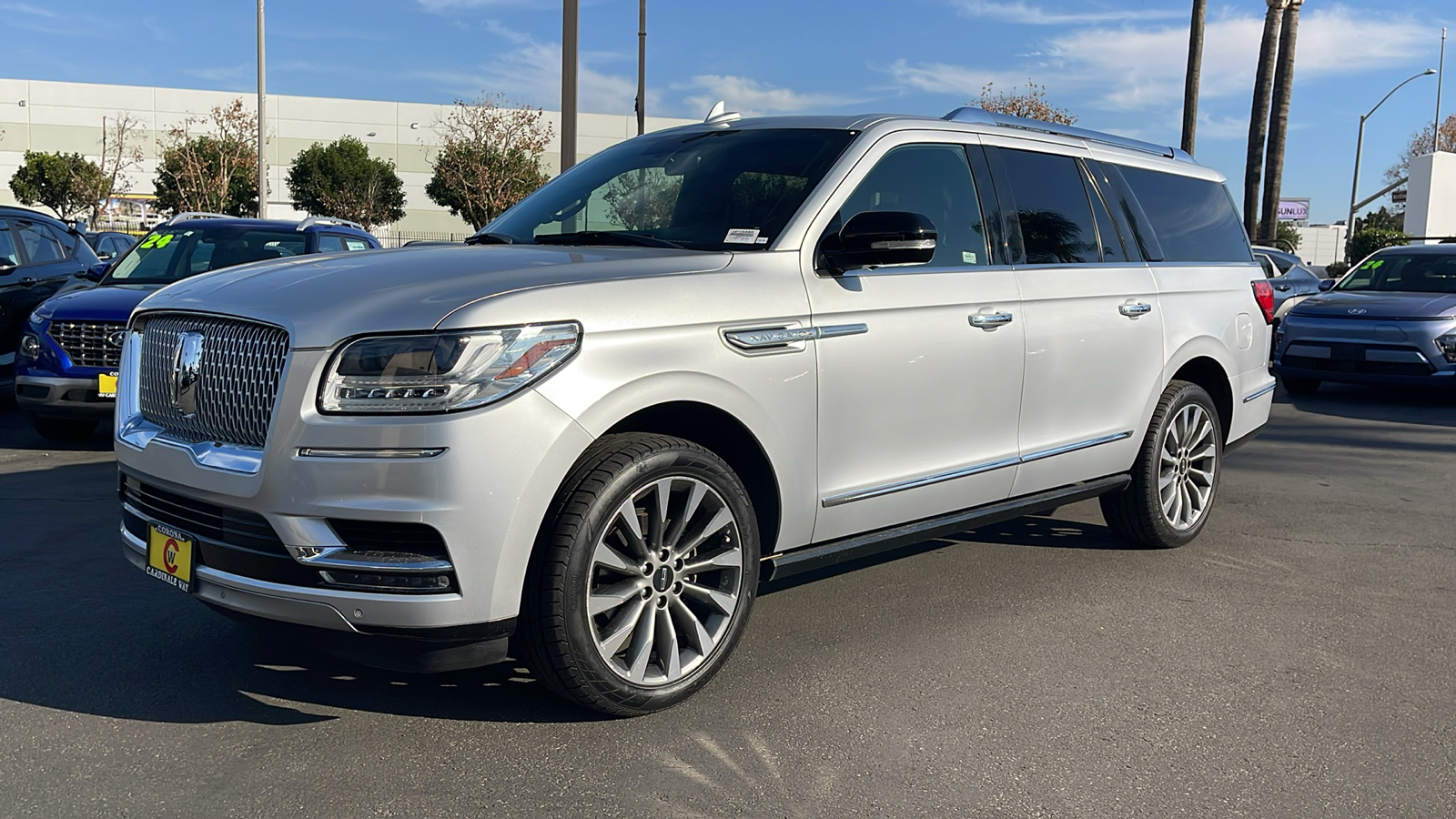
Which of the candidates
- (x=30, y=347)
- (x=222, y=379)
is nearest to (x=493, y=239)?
(x=222, y=379)

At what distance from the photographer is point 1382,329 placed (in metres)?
12.1

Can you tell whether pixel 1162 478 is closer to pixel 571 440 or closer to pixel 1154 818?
pixel 1154 818

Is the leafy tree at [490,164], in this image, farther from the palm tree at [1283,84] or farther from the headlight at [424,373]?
the headlight at [424,373]

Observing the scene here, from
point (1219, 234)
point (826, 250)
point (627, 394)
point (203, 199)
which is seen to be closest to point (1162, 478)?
point (1219, 234)

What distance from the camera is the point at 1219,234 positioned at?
649 cm

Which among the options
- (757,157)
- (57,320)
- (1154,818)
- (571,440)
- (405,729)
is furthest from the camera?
(57,320)

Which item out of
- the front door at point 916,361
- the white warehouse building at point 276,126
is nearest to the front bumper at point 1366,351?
the front door at point 916,361

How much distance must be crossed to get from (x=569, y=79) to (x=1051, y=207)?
6947mm

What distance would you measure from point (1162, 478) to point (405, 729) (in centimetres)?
391

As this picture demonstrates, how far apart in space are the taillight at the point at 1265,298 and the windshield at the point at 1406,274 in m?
7.46

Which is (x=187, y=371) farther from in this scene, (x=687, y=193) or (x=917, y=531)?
(x=917, y=531)

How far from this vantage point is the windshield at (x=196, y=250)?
31.3 feet

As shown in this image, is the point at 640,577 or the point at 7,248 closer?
the point at 640,577

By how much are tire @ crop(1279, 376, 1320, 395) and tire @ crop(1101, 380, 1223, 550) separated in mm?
7790
